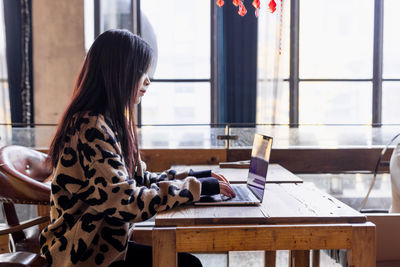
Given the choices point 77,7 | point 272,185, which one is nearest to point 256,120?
point 77,7

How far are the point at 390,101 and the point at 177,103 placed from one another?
3.09 metres

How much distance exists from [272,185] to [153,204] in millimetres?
668

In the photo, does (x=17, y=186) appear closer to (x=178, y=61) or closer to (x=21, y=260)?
(x=21, y=260)

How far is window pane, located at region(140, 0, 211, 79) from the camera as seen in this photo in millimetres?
5395

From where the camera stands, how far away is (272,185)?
163cm

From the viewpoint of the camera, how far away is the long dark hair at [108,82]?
1.17m

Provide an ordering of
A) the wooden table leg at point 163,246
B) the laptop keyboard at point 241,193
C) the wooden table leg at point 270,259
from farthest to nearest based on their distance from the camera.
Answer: the wooden table leg at point 270,259
the laptop keyboard at point 241,193
the wooden table leg at point 163,246

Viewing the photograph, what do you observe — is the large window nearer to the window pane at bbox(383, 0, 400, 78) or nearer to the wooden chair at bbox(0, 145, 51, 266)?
the window pane at bbox(383, 0, 400, 78)

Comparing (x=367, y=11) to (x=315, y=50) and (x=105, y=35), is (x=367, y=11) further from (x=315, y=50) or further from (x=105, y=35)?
(x=105, y=35)

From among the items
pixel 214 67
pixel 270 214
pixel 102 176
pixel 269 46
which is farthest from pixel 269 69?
pixel 102 176

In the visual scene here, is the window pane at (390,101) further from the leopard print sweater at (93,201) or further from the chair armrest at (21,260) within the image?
the chair armrest at (21,260)

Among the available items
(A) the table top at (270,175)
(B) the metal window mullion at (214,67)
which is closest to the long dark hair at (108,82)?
(A) the table top at (270,175)

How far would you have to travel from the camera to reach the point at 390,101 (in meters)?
5.57

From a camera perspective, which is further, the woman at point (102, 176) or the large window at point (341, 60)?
the large window at point (341, 60)
